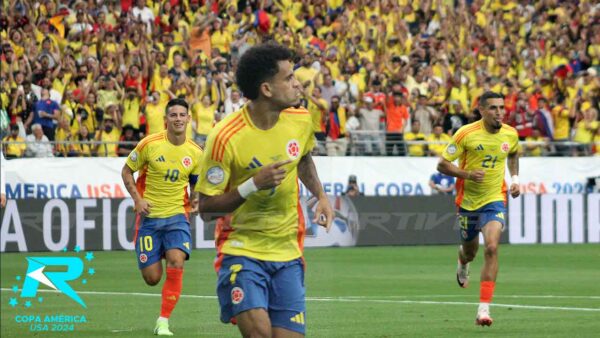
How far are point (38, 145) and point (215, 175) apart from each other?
19.0 metres

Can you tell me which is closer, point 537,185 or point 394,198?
point 394,198

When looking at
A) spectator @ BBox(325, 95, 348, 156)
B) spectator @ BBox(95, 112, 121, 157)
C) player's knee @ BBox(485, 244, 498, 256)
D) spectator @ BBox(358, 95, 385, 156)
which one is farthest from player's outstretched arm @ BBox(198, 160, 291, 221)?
spectator @ BBox(358, 95, 385, 156)

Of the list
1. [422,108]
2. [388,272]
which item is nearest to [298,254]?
[388,272]

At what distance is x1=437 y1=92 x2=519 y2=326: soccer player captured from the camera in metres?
15.4

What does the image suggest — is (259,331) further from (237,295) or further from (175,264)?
(175,264)

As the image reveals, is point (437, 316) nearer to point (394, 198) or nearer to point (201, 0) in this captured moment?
point (394, 198)

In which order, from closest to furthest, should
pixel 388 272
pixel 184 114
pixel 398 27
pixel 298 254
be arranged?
1. pixel 298 254
2. pixel 184 114
3. pixel 388 272
4. pixel 398 27

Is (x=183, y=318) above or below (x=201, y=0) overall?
below

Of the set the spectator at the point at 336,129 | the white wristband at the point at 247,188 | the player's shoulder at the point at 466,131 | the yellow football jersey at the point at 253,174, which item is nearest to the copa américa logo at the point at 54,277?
the player's shoulder at the point at 466,131

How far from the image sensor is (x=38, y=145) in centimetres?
2619

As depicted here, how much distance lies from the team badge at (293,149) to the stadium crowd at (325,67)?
17.6 meters

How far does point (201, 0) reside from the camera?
104 feet

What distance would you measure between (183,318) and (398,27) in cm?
2039

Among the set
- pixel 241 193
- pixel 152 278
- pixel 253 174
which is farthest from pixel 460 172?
pixel 241 193
